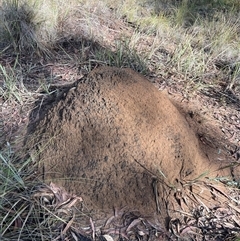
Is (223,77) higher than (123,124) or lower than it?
lower

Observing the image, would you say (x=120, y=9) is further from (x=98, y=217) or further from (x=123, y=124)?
(x=98, y=217)

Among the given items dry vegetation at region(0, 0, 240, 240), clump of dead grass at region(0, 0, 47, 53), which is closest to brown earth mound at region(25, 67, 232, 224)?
dry vegetation at region(0, 0, 240, 240)

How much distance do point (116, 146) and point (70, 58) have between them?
1620 millimetres

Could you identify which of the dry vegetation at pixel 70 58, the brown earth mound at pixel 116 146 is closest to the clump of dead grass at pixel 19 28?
the dry vegetation at pixel 70 58

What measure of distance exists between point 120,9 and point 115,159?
3.33 meters

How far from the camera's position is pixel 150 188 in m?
2.30

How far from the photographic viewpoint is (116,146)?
7.70 ft

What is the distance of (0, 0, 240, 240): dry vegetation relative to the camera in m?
2.13

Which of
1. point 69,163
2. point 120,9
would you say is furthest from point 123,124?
point 120,9

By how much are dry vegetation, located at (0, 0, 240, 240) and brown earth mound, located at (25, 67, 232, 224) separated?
0.17 meters

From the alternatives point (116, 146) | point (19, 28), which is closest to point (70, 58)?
point (19, 28)

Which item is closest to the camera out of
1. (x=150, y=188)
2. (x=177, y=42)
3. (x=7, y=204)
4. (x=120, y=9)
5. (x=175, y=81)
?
(x=7, y=204)

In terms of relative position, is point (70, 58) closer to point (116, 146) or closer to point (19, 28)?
point (19, 28)

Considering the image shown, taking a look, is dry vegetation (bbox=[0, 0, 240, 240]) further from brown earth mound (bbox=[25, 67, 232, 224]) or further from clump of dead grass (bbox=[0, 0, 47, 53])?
brown earth mound (bbox=[25, 67, 232, 224])
